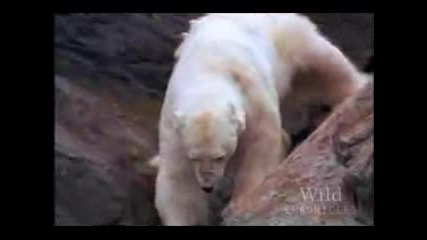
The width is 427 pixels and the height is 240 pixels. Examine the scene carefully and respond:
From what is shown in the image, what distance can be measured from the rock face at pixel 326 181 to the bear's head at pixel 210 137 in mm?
235

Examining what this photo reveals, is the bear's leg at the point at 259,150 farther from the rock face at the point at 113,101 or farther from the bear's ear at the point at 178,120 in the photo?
the bear's ear at the point at 178,120

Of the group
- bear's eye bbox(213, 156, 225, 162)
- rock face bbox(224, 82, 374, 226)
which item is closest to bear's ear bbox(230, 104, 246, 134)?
bear's eye bbox(213, 156, 225, 162)

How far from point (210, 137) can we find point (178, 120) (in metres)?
0.16

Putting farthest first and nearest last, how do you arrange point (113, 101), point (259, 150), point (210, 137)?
point (113, 101) < point (259, 150) < point (210, 137)

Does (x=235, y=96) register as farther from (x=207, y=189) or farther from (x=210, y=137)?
(x=207, y=189)

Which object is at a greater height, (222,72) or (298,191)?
(222,72)

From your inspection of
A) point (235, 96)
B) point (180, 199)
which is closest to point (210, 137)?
point (235, 96)

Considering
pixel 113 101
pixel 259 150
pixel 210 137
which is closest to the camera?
pixel 210 137

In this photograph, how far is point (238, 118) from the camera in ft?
20.9

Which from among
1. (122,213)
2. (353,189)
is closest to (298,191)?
(353,189)

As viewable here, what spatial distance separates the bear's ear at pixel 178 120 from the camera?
6371mm
